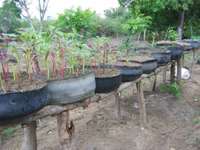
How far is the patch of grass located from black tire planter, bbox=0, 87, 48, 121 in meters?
3.87

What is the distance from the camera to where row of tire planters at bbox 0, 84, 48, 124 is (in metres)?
1.98

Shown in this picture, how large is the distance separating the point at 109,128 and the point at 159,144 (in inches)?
23.8

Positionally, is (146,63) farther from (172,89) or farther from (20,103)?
(20,103)

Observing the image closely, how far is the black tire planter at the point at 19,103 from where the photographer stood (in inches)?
77.8

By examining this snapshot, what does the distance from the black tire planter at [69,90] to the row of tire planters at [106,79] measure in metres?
0.26

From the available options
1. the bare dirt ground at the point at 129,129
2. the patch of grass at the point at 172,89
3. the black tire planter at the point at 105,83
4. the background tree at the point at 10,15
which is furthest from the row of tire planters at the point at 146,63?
the background tree at the point at 10,15

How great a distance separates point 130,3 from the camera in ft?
38.9

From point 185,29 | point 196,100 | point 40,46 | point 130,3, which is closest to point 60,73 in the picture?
point 40,46

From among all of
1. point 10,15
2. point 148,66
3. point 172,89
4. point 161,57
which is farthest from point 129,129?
point 10,15

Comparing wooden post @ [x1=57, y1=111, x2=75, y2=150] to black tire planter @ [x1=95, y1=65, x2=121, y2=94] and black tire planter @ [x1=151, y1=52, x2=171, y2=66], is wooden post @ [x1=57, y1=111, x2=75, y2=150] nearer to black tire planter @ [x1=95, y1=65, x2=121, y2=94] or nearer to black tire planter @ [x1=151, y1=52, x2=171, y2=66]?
black tire planter @ [x1=95, y1=65, x2=121, y2=94]

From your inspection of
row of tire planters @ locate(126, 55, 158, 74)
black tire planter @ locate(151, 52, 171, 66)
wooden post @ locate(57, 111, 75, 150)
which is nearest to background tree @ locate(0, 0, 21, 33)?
black tire planter @ locate(151, 52, 171, 66)

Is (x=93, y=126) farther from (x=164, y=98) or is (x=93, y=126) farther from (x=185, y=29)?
(x=185, y=29)

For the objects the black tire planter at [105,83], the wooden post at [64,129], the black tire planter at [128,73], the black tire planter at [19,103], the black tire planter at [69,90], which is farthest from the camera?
the black tire planter at [128,73]

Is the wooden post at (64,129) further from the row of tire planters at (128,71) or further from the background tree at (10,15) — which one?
the background tree at (10,15)
